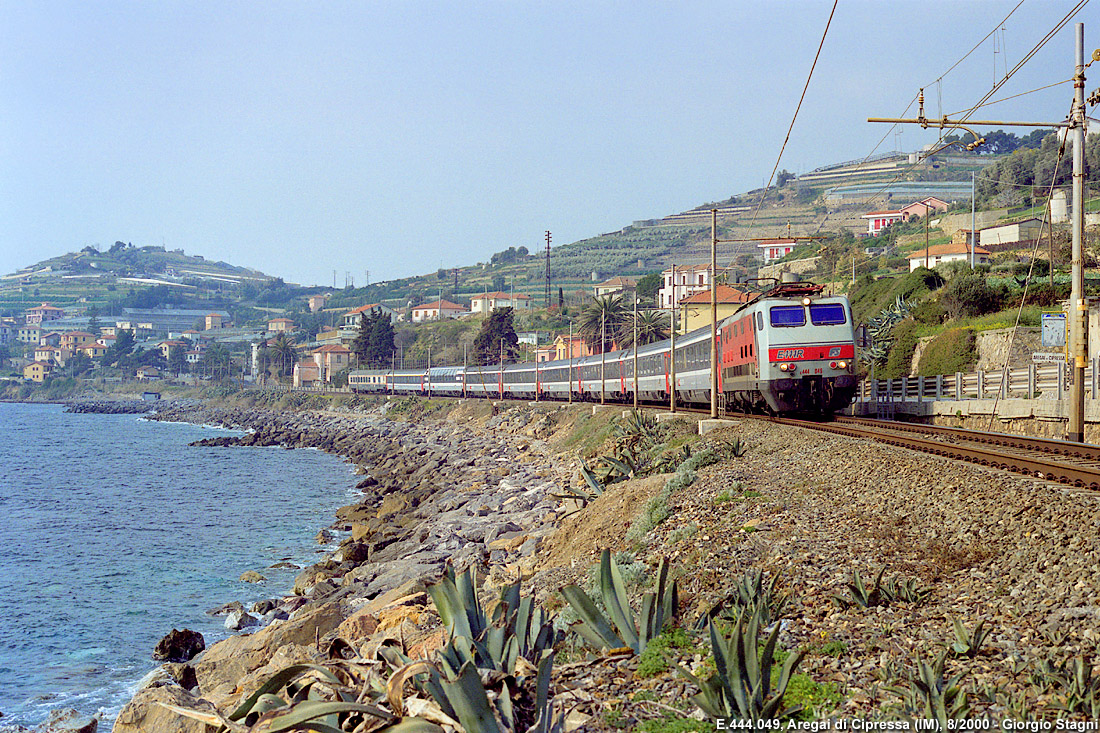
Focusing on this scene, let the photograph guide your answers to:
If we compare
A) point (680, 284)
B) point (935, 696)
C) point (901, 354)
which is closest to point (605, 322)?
point (680, 284)

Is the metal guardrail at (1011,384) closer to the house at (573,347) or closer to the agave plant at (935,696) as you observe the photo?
the agave plant at (935,696)

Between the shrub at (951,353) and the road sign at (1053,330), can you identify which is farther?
the shrub at (951,353)

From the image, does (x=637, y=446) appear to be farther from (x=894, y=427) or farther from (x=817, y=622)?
(x=817, y=622)

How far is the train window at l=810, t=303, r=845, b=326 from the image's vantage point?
2416 cm

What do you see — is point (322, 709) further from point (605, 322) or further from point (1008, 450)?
point (605, 322)

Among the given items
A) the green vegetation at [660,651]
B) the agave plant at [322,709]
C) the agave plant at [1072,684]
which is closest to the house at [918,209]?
the green vegetation at [660,651]

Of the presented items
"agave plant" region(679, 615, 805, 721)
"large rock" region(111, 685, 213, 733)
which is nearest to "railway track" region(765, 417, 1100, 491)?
"agave plant" region(679, 615, 805, 721)

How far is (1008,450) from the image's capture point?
634 inches

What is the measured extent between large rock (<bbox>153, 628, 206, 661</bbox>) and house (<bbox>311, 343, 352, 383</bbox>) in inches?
5199

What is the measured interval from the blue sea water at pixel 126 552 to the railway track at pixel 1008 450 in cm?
1473

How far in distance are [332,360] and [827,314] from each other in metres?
133

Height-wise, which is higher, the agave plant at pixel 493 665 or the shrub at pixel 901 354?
the shrub at pixel 901 354

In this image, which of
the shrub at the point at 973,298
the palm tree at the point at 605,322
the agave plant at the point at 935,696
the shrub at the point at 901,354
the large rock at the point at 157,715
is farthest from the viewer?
the palm tree at the point at 605,322

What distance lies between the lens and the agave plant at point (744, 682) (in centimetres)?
525
